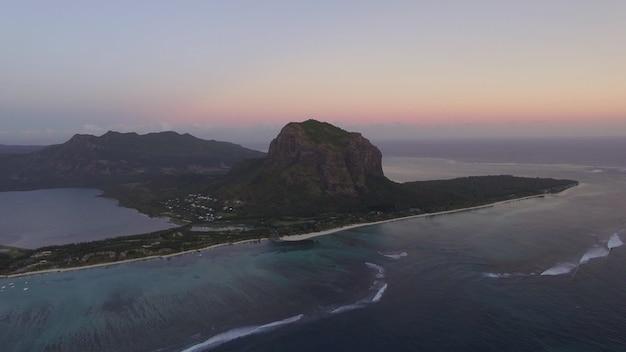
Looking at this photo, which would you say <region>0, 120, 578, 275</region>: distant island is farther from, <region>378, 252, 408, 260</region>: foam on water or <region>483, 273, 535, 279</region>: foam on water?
<region>483, 273, 535, 279</region>: foam on water

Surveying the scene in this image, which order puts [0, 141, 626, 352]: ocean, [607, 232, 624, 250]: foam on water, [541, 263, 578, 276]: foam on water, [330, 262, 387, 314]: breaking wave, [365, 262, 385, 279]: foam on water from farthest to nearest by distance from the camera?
[607, 232, 624, 250]: foam on water, [365, 262, 385, 279]: foam on water, [541, 263, 578, 276]: foam on water, [330, 262, 387, 314]: breaking wave, [0, 141, 626, 352]: ocean

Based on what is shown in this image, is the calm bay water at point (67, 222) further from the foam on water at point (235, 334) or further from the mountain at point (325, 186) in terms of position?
the foam on water at point (235, 334)

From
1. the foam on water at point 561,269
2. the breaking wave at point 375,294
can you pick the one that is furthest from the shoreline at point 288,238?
the foam on water at point 561,269

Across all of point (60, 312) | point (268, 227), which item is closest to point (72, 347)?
point (60, 312)

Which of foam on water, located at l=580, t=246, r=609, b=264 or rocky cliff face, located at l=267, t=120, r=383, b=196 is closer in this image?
foam on water, located at l=580, t=246, r=609, b=264

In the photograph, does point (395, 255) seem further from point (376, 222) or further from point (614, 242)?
point (614, 242)

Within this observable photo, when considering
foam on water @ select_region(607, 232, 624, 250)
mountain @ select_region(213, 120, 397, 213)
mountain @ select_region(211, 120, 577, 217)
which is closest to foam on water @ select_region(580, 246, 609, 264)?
foam on water @ select_region(607, 232, 624, 250)
